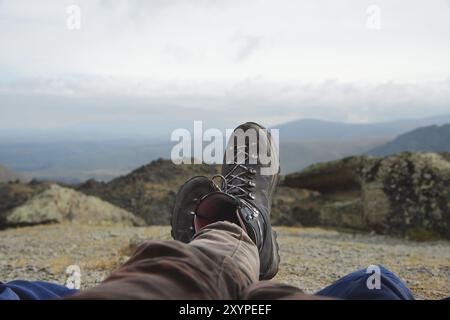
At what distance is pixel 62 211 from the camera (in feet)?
30.2

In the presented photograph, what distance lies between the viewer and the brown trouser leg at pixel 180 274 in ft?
4.74

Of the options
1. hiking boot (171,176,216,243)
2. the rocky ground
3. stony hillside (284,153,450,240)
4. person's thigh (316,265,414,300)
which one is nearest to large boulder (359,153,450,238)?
stony hillside (284,153,450,240)

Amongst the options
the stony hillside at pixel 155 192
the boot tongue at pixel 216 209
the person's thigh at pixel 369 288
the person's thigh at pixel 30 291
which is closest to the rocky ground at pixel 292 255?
the boot tongue at pixel 216 209

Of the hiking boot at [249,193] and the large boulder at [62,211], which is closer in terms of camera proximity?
the hiking boot at [249,193]

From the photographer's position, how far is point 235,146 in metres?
4.10

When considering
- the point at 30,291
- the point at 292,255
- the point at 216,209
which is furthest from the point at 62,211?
the point at 30,291

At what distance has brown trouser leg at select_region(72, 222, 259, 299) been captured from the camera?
1444mm

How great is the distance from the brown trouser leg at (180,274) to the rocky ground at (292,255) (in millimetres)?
2009

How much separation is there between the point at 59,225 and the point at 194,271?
7.54 meters

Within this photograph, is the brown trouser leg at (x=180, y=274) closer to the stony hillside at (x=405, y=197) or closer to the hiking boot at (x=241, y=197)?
the hiking boot at (x=241, y=197)

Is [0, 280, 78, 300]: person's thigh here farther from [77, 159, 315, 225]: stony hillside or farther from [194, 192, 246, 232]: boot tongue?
[77, 159, 315, 225]: stony hillside

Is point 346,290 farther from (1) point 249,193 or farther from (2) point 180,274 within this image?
(1) point 249,193

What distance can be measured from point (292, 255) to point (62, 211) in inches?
200

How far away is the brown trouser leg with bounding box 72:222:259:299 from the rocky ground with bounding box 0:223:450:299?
6.59ft
